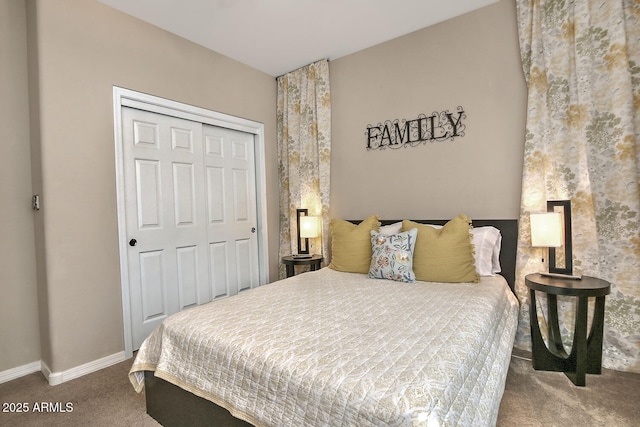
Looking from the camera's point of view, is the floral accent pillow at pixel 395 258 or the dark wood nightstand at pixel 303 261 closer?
the floral accent pillow at pixel 395 258

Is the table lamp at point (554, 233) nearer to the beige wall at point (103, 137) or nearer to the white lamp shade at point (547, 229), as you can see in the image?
the white lamp shade at point (547, 229)

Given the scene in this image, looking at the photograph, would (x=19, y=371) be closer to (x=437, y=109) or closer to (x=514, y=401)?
(x=514, y=401)

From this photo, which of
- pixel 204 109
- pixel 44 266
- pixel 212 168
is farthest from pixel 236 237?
pixel 44 266

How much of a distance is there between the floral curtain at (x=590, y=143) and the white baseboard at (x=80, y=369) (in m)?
3.10

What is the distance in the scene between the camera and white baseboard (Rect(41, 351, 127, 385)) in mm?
2158

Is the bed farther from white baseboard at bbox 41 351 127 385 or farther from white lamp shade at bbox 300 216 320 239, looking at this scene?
white lamp shade at bbox 300 216 320 239

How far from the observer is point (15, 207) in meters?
2.27

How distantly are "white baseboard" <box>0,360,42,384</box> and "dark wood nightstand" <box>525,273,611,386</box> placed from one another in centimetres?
351

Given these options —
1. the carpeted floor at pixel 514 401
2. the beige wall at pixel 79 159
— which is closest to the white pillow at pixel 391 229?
the carpeted floor at pixel 514 401

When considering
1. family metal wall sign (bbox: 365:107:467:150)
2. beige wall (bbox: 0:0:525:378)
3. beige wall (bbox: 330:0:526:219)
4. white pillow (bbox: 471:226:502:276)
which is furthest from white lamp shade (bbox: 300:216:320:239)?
white pillow (bbox: 471:226:502:276)

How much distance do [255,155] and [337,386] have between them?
10.1ft

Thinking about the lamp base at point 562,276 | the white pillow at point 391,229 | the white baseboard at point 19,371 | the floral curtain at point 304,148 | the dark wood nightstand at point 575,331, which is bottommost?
the white baseboard at point 19,371

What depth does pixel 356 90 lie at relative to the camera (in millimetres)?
3295

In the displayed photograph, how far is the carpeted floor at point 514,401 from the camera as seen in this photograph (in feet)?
5.39
